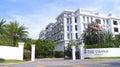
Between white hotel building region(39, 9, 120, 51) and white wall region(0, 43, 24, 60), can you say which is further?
white hotel building region(39, 9, 120, 51)

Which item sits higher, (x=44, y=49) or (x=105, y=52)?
(x=44, y=49)

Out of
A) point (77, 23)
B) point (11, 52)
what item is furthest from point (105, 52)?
point (77, 23)

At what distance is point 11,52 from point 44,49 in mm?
26602

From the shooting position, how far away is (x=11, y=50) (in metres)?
28.5

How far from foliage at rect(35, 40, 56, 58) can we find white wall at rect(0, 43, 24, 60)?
78.8ft

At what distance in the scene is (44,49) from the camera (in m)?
54.9

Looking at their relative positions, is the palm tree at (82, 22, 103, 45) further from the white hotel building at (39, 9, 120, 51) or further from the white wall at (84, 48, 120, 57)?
the white hotel building at (39, 9, 120, 51)

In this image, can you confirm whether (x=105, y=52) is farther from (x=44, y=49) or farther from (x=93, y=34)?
(x=44, y=49)

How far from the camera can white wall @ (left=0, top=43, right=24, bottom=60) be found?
27.5 metres

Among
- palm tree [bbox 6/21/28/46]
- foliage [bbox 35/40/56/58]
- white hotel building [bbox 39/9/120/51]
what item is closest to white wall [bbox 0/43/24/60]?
palm tree [bbox 6/21/28/46]

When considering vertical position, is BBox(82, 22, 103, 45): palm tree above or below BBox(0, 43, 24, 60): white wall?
above

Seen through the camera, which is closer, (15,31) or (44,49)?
(15,31)

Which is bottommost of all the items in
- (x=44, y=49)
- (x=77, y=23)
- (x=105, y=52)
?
(x=105, y=52)

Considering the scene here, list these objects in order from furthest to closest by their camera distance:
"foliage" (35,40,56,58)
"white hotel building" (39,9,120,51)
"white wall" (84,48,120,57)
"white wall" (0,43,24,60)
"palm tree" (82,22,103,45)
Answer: "white hotel building" (39,9,120,51) < "foliage" (35,40,56,58) < "palm tree" (82,22,103,45) < "white wall" (84,48,120,57) < "white wall" (0,43,24,60)
